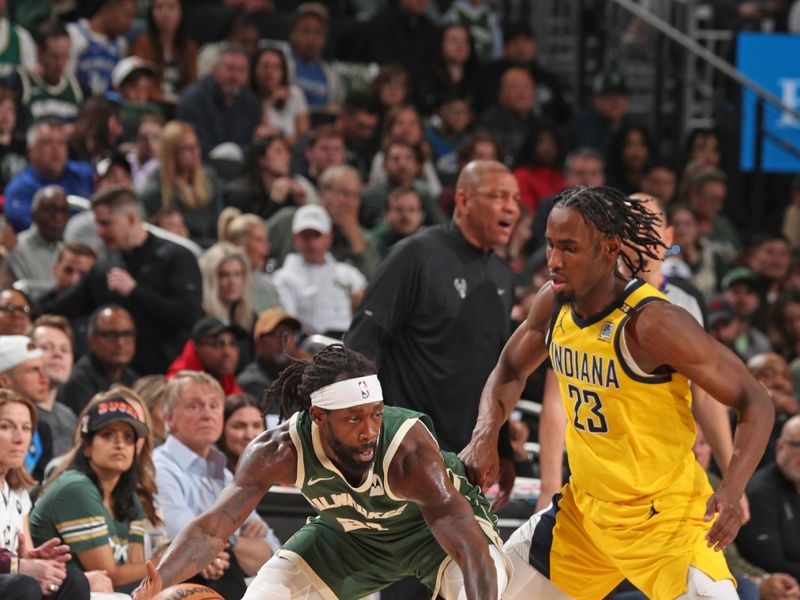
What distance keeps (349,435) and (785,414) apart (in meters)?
5.18

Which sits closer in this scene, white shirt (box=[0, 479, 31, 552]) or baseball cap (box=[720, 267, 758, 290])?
white shirt (box=[0, 479, 31, 552])

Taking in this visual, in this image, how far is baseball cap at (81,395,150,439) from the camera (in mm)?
6215

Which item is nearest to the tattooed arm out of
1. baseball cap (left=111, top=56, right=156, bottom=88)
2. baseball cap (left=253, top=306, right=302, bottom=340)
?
baseball cap (left=253, top=306, right=302, bottom=340)

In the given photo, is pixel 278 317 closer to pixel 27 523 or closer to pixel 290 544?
pixel 27 523

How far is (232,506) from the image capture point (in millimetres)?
4762

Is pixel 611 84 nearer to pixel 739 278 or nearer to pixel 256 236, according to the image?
pixel 739 278

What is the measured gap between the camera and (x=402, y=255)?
613 centimetres

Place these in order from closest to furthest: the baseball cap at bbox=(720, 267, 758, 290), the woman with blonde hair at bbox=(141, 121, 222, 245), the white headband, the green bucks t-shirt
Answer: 1. the white headband
2. the green bucks t-shirt
3. the woman with blonde hair at bbox=(141, 121, 222, 245)
4. the baseball cap at bbox=(720, 267, 758, 290)

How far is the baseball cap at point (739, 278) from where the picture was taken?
11000 mm

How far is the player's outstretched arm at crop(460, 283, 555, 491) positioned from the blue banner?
823 cm

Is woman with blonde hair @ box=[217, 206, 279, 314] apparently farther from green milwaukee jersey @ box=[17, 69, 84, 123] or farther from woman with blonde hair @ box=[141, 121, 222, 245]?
green milwaukee jersey @ box=[17, 69, 84, 123]

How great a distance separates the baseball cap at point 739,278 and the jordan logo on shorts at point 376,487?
6.75m

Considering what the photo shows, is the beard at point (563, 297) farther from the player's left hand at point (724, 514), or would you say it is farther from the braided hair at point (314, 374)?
the player's left hand at point (724, 514)

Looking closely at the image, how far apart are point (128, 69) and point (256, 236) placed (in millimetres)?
2356
